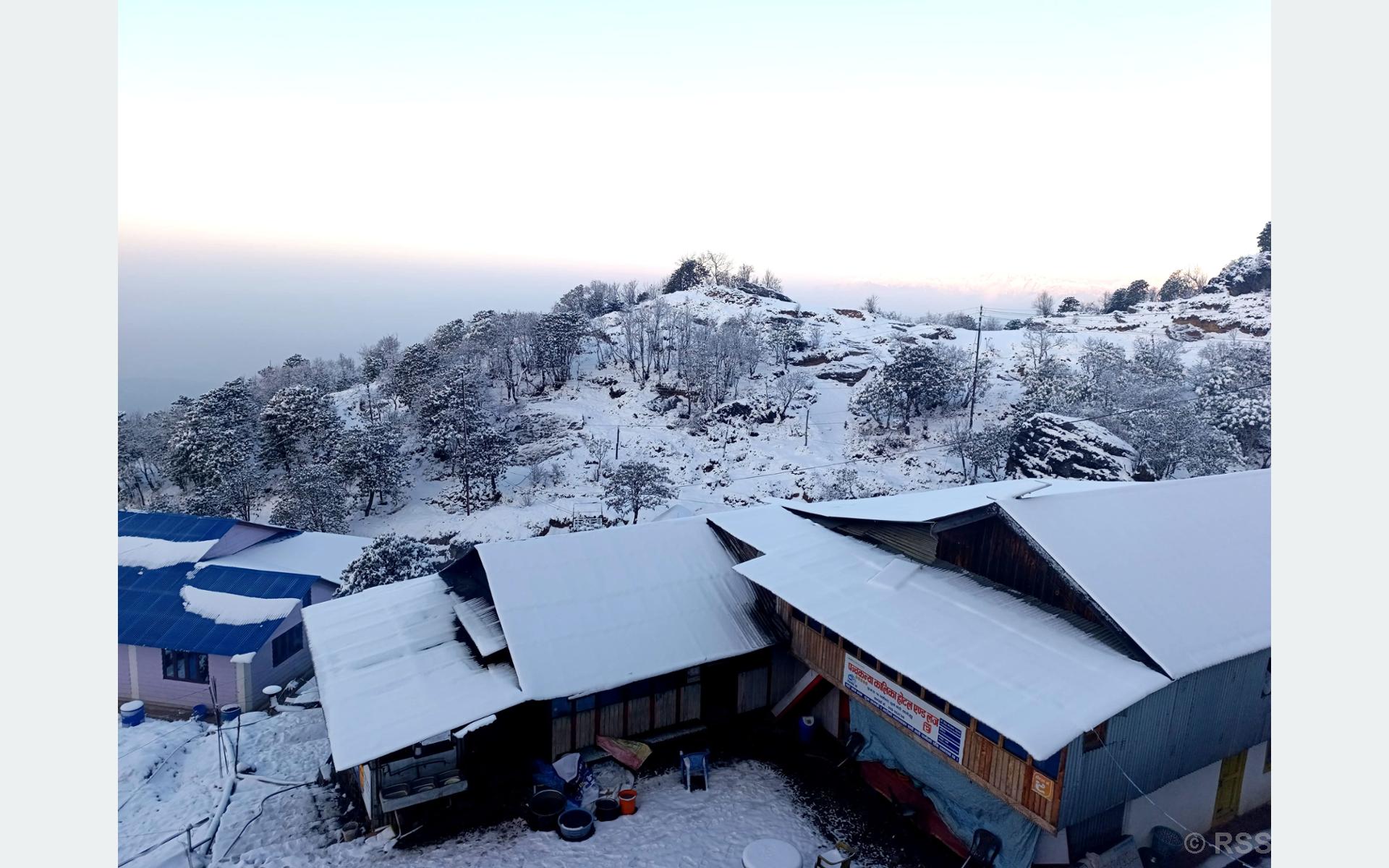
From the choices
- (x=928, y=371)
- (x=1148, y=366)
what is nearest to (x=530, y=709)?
(x=928, y=371)

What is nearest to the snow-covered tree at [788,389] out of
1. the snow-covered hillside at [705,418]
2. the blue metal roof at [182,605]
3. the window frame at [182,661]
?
the snow-covered hillside at [705,418]

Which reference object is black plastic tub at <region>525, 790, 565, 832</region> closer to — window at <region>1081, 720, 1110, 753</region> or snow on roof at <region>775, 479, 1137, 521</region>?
snow on roof at <region>775, 479, 1137, 521</region>

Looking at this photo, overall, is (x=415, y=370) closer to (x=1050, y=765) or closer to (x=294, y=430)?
(x=294, y=430)

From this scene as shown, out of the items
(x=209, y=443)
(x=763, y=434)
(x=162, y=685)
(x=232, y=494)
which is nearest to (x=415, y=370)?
(x=209, y=443)

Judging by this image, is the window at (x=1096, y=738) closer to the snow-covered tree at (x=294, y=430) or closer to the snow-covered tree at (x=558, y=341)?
the snow-covered tree at (x=294, y=430)

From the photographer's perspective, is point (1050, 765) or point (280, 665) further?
point (280, 665)

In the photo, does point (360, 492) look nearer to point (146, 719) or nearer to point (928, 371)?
point (146, 719)
